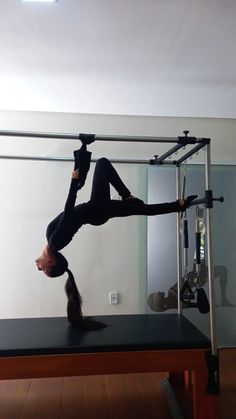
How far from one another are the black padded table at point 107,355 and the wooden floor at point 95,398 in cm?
45

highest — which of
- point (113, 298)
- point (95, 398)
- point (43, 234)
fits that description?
point (43, 234)

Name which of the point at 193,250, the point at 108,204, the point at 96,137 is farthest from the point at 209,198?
the point at 193,250

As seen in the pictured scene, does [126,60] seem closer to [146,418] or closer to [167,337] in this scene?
[167,337]

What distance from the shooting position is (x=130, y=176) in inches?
126

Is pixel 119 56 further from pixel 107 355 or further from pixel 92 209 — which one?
pixel 107 355

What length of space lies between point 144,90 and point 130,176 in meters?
0.87

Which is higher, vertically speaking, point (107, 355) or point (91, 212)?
point (91, 212)

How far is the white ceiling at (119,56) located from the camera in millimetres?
1707

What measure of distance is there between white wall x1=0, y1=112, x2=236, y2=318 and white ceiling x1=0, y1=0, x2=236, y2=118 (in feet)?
1.05

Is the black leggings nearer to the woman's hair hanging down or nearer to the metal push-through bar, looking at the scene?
the metal push-through bar

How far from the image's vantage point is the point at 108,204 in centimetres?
173

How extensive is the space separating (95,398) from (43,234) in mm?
1523

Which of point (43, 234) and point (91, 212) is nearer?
point (91, 212)

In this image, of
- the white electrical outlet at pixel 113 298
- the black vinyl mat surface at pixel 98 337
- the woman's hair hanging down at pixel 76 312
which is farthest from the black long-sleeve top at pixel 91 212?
the white electrical outlet at pixel 113 298
